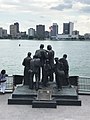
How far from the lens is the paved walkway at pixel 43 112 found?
46.8 feet

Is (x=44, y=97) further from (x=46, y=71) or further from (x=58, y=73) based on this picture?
(x=46, y=71)

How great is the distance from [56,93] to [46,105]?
1.26 m

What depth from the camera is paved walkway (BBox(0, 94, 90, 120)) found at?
14252 mm

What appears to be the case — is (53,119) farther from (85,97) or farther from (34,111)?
(85,97)

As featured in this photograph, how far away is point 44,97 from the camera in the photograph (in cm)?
1612

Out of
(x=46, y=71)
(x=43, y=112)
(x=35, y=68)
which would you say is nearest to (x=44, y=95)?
(x=43, y=112)

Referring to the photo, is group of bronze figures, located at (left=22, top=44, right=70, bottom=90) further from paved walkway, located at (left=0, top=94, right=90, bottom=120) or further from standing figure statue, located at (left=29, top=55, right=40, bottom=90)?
paved walkway, located at (left=0, top=94, right=90, bottom=120)

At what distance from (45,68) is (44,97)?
2.14 metres

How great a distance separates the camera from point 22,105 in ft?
53.7

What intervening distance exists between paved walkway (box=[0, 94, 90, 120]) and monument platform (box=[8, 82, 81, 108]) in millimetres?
315

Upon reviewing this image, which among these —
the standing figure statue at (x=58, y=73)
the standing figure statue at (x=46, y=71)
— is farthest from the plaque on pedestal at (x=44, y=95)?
the standing figure statue at (x=46, y=71)

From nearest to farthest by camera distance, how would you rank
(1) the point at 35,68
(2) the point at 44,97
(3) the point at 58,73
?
(2) the point at 44,97 → (1) the point at 35,68 → (3) the point at 58,73

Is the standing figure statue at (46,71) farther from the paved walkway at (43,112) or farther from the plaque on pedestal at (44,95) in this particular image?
the paved walkway at (43,112)

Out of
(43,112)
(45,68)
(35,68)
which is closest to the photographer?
(43,112)
